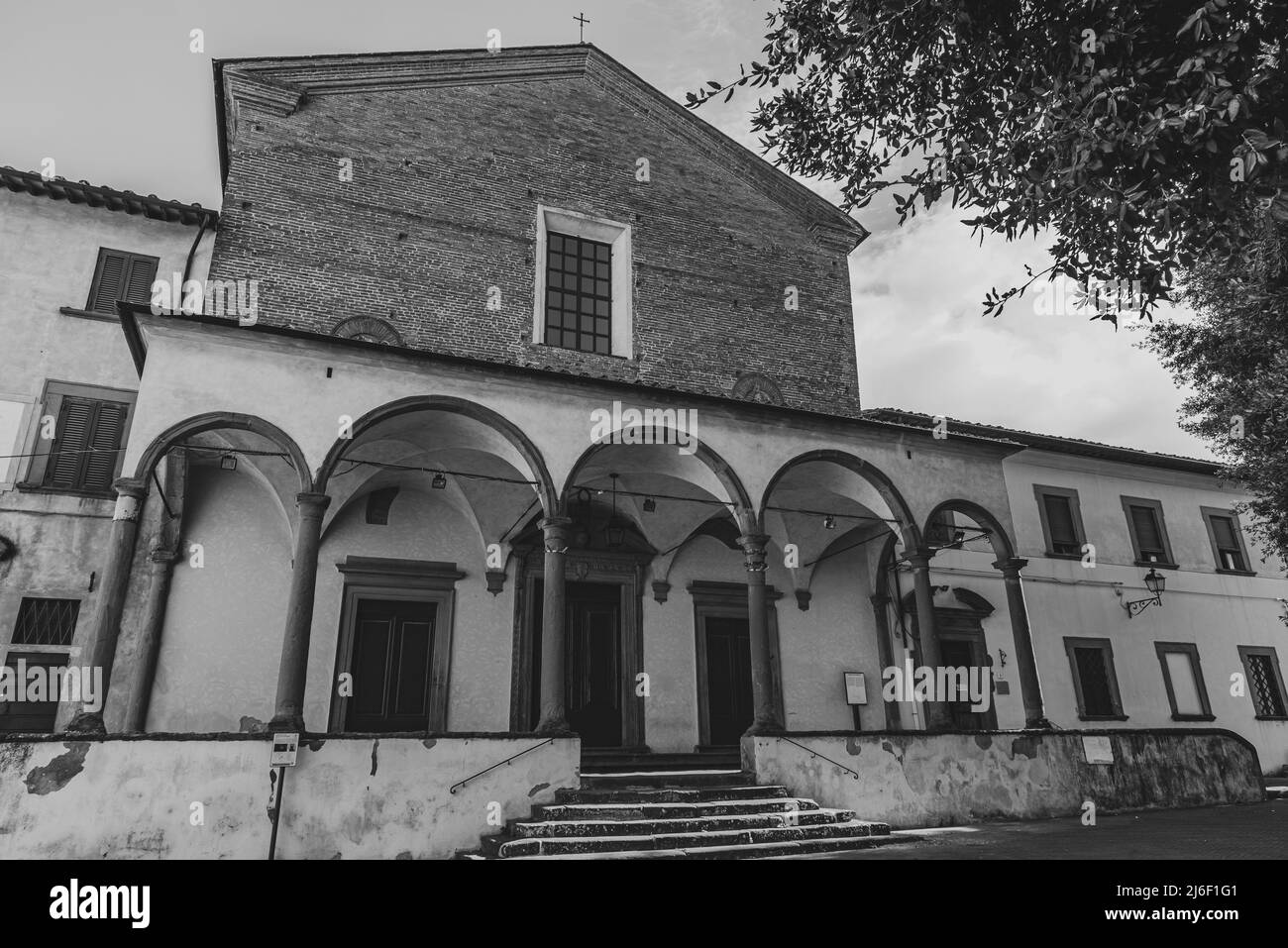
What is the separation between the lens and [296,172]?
12.6 meters

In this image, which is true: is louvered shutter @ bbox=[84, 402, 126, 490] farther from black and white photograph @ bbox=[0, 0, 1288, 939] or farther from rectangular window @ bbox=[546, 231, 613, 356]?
rectangular window @ bbox=[546, 231, 613, 356]

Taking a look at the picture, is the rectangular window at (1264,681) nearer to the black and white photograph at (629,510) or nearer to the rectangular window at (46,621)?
the black and white photograph at (629,510)

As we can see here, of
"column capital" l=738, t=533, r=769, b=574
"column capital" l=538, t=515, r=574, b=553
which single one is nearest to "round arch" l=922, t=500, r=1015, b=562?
"column capital" l=738, t=533, r=769, b=574

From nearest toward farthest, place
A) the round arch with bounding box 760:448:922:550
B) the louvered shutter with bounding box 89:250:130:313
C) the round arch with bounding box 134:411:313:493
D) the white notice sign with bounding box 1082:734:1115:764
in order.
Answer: the round arch with bounding box 134:411:313:493, the white notice sign with bounding box 1082:734:1115:764, the round arch with bounding box 760:448:922:550, the louvered shutter with bounding box 89:250:130:313

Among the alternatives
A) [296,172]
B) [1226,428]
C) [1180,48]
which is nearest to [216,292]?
[296,172]

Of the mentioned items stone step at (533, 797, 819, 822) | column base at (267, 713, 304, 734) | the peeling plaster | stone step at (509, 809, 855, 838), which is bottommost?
stone step at (509, 809, 855, 838)

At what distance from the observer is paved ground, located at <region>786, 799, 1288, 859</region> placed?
23.9 feet

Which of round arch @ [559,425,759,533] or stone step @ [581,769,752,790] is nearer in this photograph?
stone step @ [581,769,752,790]

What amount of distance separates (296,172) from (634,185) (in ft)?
18.6

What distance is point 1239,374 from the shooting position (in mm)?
11859

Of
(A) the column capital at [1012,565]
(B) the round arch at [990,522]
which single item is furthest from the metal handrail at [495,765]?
(A) the column capital at [1012,565]

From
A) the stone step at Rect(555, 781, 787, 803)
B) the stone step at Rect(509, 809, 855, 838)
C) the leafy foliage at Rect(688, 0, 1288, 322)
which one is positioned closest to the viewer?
the leafy foliage at Rect(688, 0, 1288, 322)

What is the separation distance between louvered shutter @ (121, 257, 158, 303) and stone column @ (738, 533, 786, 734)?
992cm
